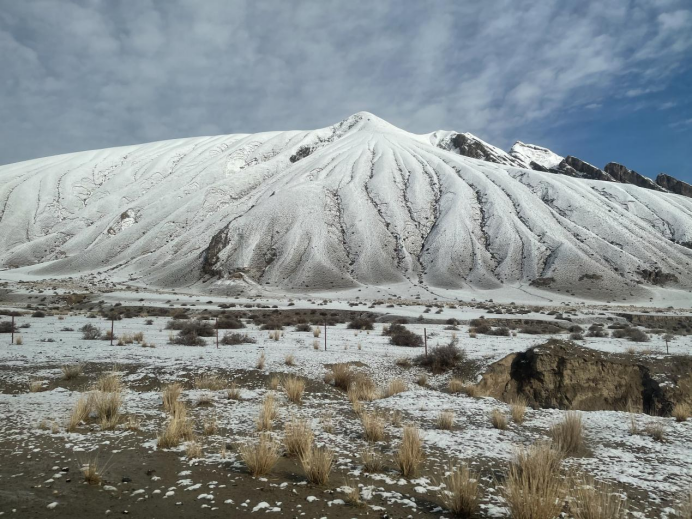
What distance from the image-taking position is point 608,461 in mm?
5996

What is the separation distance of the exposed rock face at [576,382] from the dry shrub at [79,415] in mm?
9137

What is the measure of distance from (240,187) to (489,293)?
191 ft

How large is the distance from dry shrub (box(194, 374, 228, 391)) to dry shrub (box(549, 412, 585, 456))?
678 cm

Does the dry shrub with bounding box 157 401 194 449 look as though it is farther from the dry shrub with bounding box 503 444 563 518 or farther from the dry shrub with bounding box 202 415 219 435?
the dry shrub with bounding box 503 444 563 518

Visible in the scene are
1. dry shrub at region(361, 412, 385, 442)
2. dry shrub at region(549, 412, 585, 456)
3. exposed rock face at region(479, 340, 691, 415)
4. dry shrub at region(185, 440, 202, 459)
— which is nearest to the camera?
dry shrub at region(185, 440, 202, 459)

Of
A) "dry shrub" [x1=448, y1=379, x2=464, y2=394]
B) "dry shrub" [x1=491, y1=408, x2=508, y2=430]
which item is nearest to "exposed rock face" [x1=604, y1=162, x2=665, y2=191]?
"dry shrub" [x1=448, y1=379, x2=464, y2=394]

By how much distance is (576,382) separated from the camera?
11758 mm

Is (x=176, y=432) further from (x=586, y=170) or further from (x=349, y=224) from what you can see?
(x=586, y=170)

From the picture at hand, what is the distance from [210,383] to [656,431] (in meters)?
8.60

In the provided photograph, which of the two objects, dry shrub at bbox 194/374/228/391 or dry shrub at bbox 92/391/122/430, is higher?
dry shrub at bbox 92/391/122/430

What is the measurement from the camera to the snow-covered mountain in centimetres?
6556

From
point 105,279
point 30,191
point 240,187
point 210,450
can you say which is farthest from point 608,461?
point 30,191

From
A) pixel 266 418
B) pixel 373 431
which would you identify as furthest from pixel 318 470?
pixel 266 418

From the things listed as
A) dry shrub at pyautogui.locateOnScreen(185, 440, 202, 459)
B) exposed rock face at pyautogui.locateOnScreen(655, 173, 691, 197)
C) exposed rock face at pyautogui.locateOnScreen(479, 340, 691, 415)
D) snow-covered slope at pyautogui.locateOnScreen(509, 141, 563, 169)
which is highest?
snow-covered slope at pyautogui.locateOnScreen(509, 141, 563, 169)
